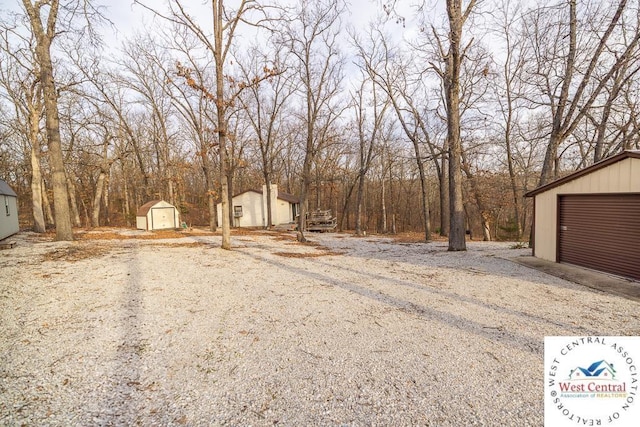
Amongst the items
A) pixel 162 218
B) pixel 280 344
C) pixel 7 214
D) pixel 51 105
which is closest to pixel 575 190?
pixel 280 344

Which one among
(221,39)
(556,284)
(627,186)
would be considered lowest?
(556,284)

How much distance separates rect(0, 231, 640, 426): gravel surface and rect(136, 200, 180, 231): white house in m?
12.4

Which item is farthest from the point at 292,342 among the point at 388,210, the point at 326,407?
the point at 388,210

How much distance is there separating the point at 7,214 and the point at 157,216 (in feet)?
23.2

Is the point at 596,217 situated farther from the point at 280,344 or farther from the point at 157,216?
the point at 157,216

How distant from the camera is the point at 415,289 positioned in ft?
18.7

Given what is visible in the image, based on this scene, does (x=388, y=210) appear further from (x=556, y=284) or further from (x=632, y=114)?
(x=556, y=284)

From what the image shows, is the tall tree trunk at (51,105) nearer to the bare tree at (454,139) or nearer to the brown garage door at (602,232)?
the bare tree at (454,139)

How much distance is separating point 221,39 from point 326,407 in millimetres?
11129

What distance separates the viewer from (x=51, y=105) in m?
10.2

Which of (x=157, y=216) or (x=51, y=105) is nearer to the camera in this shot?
(x=51, y=105)

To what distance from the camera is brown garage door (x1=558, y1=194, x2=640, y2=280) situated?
6090 millimetres
